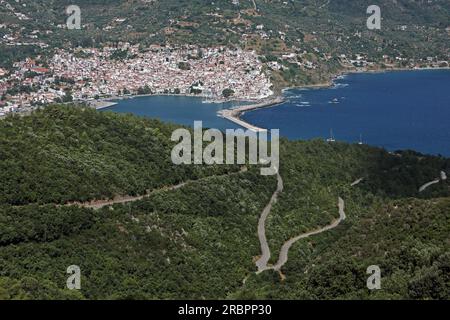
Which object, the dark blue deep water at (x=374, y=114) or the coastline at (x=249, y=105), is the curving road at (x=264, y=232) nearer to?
the dark blue deep water at (x=374, y=114)

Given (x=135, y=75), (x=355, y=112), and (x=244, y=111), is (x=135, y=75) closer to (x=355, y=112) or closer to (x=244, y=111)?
(x=244, y=111)

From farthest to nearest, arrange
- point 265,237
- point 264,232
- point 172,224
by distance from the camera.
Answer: point 264,232 < point 265,237 < point 172,224

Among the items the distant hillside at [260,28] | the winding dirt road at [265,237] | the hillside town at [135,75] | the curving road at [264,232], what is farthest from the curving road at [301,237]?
the distant hillside at [260,28]

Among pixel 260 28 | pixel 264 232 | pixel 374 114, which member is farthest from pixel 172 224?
pixel 260 28

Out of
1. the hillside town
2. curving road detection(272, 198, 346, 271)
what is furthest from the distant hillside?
curving road detection(272, 198, 346, 271)

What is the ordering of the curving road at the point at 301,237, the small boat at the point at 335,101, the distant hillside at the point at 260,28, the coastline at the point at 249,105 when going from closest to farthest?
1. the curving road at the point at 301,237
2. the coastline at the point at 249,105
3. the small boat at the point at 335,101
4. the distant hillside at the point at 260,28

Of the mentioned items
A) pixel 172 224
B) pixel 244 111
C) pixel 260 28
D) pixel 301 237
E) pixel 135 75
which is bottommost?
pixel 301 237
